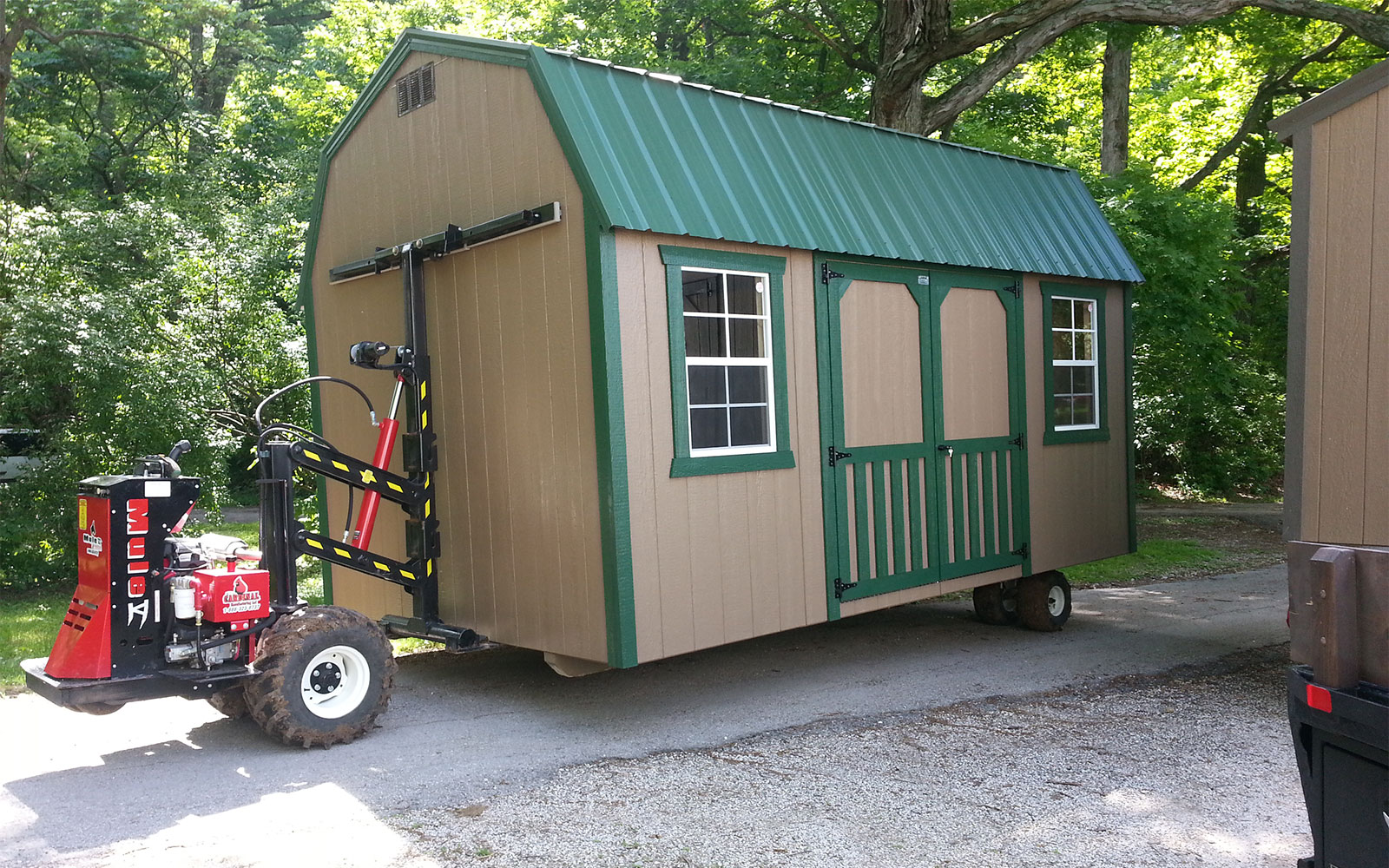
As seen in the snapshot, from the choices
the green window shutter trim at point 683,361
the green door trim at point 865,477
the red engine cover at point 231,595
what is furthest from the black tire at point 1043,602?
the red engine cover at point 231,595

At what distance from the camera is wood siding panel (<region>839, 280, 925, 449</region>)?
7.21 metres

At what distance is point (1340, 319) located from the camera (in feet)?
17.9

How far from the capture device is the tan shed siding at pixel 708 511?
19.4 ft

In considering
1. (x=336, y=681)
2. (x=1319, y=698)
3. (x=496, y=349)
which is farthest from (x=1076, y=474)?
(x=1319, y=698)

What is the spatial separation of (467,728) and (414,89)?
404cm

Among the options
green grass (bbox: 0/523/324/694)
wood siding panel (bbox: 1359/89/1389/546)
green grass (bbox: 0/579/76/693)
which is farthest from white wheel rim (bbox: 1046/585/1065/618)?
green grass (bbox: 0/579/76/693)

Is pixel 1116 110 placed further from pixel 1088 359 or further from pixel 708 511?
pixel 708 511

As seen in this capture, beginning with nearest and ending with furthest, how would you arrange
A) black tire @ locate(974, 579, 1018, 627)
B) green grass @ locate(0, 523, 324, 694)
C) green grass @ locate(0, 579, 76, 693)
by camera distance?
green grass @ locate(0, 579, 76, 693) → green grass @ locate(0, 523, 324, 694) → black tire @ locate(974, 579, 1018, 627)

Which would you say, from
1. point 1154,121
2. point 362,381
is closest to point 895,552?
point 362,381

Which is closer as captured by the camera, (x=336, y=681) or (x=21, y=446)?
(x=336, y=681)

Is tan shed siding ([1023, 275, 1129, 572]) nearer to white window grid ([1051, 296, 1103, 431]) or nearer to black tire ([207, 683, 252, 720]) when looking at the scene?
white window grid ([1051, 296, 1103, 431])

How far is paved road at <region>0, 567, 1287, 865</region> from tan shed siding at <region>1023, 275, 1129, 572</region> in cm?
67

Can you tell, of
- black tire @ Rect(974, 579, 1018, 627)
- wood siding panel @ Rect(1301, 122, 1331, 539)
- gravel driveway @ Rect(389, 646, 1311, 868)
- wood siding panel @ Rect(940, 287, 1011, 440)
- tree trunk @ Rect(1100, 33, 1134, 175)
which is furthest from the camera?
tree trunk @ Rect(1100, 33, 1134, 175)

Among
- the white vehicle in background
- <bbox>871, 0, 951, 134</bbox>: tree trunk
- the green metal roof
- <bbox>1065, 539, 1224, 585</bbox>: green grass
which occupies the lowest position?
<bbox>1065, 539, 1224, 585</bbox>: green grass
